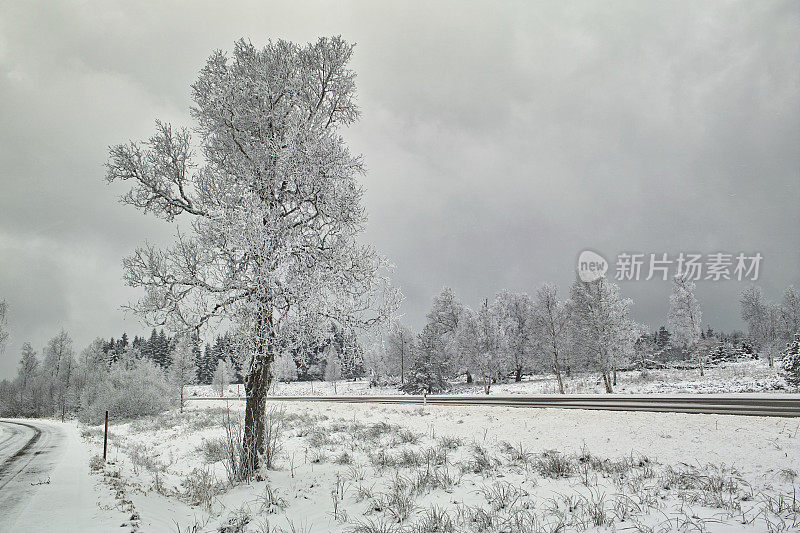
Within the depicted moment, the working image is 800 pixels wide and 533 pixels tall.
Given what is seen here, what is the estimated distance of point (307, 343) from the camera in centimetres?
838

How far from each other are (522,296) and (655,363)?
23882 mm

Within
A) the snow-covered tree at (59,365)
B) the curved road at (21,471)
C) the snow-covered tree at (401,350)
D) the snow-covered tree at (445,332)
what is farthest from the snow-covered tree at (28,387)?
the snow-covered tree at (445,332)

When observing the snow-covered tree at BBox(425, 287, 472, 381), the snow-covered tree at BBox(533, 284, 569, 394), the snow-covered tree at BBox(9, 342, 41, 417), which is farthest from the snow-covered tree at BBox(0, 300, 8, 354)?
the snow-covered tree at BBox(533, 284, 569, 394)

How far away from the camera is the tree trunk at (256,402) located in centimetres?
784

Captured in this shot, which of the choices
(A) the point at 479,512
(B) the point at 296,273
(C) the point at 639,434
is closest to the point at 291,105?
(B) the point at 296,273

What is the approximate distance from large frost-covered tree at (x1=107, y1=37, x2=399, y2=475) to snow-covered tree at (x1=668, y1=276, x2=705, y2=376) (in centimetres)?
4534

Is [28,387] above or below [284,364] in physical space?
below

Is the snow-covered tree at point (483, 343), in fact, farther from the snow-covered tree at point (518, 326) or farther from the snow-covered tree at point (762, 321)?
the snow-covered tree at point (762, 321)

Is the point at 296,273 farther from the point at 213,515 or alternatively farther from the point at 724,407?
the point at 724,407

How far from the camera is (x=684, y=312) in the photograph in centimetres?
4216

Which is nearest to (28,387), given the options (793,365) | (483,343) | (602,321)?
(483,343)

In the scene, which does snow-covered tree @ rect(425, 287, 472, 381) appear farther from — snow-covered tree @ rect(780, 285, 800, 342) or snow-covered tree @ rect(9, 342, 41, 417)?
snow-covered tree @ rect(9, 342, 41, 417)

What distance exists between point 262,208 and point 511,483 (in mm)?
7162

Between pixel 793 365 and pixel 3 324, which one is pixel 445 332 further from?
pixel 3 324
